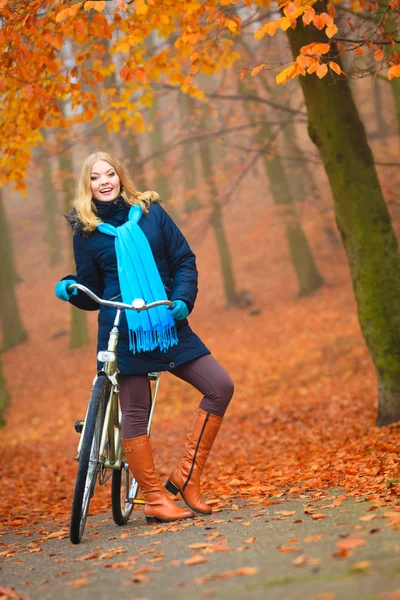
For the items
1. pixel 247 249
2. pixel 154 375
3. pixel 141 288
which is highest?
pixel 247 249

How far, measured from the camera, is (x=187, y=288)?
4.42m

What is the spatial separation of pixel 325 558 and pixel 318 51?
3.47 metres

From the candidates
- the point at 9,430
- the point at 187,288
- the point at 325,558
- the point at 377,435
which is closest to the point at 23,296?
the point at 9,430

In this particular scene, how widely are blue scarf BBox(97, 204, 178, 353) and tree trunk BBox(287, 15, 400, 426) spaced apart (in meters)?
2.98

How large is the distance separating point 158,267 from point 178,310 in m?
0.42

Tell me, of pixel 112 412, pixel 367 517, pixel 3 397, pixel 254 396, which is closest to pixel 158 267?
pixel 112 412

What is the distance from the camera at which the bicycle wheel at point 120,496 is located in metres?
4.54

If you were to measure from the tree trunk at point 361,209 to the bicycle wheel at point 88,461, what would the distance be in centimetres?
344

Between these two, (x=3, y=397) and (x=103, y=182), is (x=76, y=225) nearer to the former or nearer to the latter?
(x=103, y=182)

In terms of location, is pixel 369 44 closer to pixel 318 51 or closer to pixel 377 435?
pixel 318 51

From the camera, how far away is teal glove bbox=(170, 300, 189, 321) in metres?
4.27

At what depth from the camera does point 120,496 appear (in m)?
4.57

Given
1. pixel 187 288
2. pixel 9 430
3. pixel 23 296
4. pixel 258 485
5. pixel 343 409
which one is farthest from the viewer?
pixel 23 296

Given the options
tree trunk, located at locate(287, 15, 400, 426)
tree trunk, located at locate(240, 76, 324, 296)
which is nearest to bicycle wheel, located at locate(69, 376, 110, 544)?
tree trunk, located at locate(287, 15, 400, 426)
